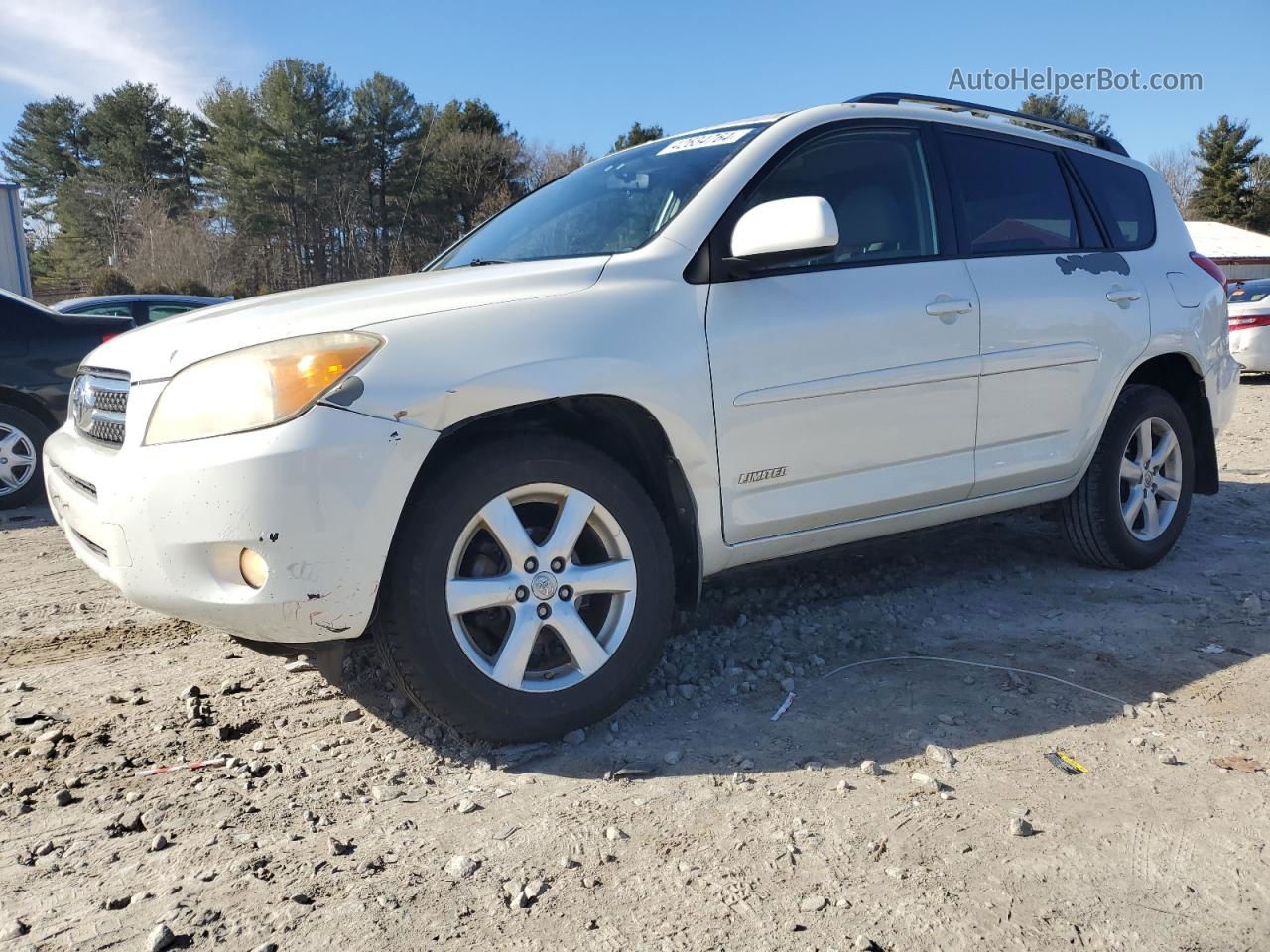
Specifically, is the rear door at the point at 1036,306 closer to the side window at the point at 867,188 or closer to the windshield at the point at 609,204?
the side window at the point at 867,188

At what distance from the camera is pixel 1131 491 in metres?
4.50

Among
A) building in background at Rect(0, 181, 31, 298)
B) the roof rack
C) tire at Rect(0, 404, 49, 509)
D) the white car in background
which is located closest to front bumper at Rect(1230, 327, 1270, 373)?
the white car in background

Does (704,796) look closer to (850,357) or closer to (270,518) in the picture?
(270,518)

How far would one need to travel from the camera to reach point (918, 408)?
11.5 feet

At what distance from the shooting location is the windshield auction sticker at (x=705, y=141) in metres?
3.54

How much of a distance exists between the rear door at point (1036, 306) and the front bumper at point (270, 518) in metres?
2.23

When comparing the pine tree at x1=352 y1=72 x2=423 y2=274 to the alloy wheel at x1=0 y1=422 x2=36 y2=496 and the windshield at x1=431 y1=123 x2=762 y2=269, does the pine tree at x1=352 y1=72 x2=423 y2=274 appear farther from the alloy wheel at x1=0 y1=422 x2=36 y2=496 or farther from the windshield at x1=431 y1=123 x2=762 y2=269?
the windshield at x1=431 y1=123 x2=762 y2=269

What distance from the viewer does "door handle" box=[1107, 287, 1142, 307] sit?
415 cm

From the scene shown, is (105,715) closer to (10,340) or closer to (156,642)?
(156,642)

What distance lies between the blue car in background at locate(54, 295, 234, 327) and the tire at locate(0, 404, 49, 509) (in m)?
3.99

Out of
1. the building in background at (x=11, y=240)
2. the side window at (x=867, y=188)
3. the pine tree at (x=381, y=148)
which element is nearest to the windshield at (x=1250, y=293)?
the side window at (x=867, y=188)

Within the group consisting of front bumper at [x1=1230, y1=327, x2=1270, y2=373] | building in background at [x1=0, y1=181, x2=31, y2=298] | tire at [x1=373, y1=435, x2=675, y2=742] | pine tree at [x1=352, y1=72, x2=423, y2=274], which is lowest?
front bumper at [x1=1230, y1=327, x2=1270, y2=373]

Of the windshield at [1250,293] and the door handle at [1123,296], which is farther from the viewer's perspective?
the windshield at [1250,293]

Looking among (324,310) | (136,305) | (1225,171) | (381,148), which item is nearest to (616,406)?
(324,310)
